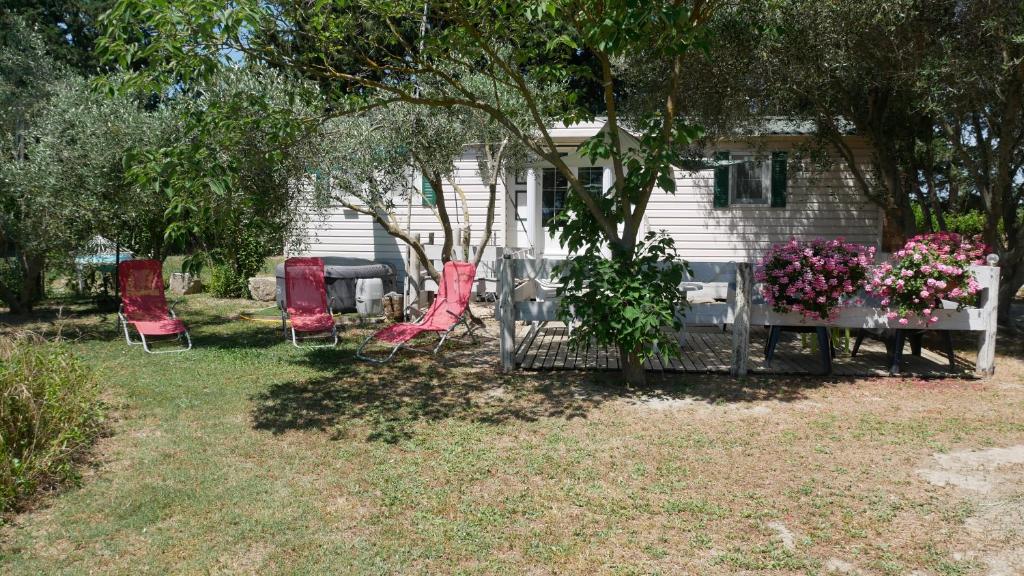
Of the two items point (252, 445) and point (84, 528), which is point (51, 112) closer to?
point (252, 445)

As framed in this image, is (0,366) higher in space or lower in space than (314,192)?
lower

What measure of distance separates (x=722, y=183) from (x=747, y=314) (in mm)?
6472

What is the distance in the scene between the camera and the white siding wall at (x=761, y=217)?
12.7m

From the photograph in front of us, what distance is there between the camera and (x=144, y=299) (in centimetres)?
877

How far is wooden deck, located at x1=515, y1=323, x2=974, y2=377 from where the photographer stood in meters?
7.08

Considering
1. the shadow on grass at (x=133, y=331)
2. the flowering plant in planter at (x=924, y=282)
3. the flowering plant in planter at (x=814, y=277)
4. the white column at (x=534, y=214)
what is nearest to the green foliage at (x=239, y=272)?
the shadow on grass at (x=133, y=331)

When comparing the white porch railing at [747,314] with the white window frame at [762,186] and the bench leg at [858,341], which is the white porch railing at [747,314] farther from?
the white window frame at [762,186]

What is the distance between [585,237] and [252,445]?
3349 millimetres

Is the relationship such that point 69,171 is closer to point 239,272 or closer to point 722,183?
point 239,272

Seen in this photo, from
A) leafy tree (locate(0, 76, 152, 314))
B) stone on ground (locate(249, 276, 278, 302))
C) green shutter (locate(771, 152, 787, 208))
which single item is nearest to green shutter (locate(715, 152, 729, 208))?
green shutter (locate(771, 152, 787, 208))

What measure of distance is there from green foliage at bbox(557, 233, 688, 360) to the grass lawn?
1.66 ft

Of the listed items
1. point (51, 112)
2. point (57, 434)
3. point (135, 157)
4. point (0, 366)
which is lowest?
point (57, 434)

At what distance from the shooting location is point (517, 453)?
476 centimetres

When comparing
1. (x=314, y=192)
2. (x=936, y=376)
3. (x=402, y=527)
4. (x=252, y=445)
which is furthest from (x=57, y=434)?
(x=936, y=376)
